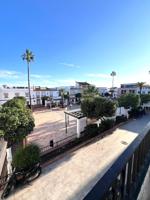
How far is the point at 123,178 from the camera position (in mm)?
1299

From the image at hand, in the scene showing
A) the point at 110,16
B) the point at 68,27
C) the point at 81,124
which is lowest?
the point at 81,124

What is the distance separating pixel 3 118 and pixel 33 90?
34.6 metres

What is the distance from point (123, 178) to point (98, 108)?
12784 millimetres

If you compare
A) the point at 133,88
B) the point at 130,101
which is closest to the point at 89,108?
the point at 130,101

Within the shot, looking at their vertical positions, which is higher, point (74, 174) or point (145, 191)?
point (145, 191)

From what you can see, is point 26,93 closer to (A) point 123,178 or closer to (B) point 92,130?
(B) point 92,130

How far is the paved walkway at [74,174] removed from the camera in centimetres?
663

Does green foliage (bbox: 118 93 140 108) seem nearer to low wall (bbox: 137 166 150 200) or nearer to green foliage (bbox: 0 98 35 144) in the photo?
green foliage (bbox: 0 98 35 144)

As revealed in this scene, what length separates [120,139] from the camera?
1341cm

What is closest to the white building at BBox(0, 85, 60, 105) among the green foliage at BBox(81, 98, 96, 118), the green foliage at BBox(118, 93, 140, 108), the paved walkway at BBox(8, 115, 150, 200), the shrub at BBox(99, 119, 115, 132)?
the green foliage at BBox(118, 93, 140, 108)

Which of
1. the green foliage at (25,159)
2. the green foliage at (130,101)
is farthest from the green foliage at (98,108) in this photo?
the green foliage at (130,101)

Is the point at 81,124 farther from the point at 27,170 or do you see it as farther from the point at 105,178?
the point at 105,178

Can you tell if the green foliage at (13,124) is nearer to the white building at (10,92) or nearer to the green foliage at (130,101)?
the green foliage at (130,101)

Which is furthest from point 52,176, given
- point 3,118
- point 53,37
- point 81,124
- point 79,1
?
point 53,37
